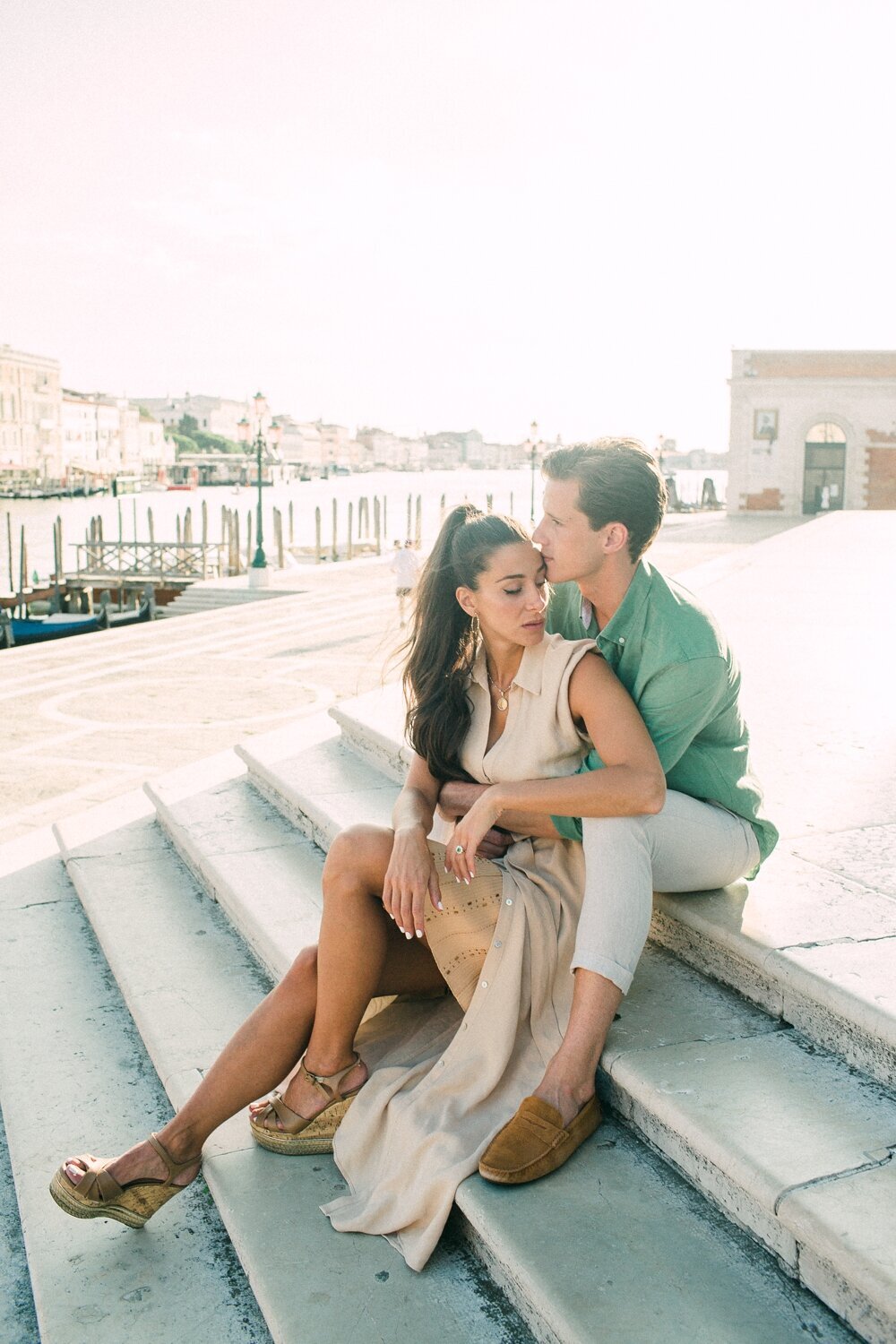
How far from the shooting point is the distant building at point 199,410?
154875mm

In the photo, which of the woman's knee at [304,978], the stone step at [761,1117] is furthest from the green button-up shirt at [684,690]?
the woman's knee at [304,978]

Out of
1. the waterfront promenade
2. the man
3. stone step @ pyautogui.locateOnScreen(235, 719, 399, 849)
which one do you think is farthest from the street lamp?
the man

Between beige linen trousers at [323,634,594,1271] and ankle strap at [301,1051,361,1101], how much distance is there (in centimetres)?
5

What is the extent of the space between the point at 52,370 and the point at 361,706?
312 feet

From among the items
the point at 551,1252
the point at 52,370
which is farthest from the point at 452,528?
the point at 52,370

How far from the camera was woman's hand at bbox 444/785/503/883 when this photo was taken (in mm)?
2049

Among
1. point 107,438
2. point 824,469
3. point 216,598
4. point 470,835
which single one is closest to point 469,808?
point 470,835

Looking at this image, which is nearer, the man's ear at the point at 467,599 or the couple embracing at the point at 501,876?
the couple embracing at the point at 501,876

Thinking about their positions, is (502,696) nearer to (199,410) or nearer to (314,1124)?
(314,1124)

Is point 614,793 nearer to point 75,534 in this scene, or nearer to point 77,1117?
point 77,1117

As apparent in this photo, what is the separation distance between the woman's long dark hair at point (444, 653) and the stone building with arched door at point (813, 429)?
1225 inches

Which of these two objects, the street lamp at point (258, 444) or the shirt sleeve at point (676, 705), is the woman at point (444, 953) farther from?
the street lamp at point (258, 444)

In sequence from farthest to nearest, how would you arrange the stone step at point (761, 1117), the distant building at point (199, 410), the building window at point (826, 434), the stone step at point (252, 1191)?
1. the distant building at point (199, 410)
2. the building window at point (826, 434)
3. the stone step at point (252, 1191)
4. the stone step at point (761, 1117)

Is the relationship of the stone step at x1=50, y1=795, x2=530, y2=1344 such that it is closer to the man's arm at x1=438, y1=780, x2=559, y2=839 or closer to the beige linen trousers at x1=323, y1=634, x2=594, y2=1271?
the beige linen trousers at x1=323, y1=634, x2=594, y2=1271
